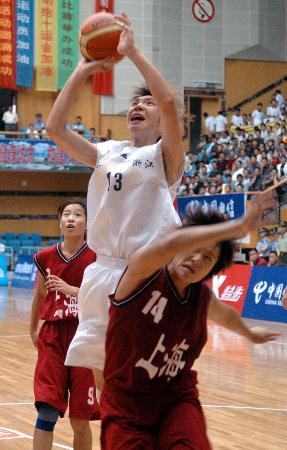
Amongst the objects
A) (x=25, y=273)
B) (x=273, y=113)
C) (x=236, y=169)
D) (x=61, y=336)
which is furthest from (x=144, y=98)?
(x=273, y=113)

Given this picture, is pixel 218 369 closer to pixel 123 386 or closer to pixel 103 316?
pixel 103 316

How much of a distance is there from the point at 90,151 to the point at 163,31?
26596mm

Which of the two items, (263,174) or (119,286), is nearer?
(119,286)

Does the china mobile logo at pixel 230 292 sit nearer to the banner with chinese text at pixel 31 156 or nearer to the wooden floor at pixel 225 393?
the wooden floor at pixel 225 393

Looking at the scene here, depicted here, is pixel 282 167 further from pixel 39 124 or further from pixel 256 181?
pixel 39 124

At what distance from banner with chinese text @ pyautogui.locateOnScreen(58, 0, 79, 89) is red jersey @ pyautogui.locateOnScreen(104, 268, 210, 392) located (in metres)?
25.3

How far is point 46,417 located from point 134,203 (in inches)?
65.9

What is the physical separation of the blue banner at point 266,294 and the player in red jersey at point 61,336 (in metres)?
8.69

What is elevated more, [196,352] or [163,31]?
[163,31]

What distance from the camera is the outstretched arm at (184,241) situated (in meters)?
2.76

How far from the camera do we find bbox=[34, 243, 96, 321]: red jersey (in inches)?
213

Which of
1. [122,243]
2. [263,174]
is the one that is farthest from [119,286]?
[263,174]

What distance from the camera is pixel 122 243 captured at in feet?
13.2

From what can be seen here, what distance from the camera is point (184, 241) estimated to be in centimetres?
304
